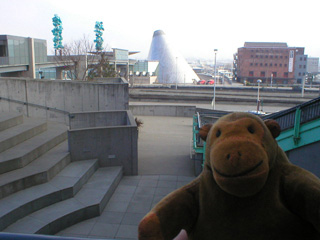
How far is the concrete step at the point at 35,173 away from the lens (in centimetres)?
700

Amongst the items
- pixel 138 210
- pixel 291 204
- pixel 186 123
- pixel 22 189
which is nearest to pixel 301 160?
pixel 138 210

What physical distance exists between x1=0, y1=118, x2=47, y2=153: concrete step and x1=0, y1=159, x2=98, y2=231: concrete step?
174cm

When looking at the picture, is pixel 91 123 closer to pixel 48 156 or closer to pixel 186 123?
pixel 48 156

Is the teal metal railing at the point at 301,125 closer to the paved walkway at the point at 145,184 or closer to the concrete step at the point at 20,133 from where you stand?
the paved walkway at the point at 145,184

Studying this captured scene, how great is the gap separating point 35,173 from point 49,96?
628cm

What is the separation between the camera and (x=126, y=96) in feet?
44.9

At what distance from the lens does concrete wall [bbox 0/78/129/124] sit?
511 inches

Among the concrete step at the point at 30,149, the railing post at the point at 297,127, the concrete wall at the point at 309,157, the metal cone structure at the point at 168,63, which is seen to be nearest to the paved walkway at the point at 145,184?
the concrete step at the point at 30,149

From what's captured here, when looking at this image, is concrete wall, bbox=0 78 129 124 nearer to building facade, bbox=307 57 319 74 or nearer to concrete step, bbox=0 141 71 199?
concrete step, bbox=0 141 71 199

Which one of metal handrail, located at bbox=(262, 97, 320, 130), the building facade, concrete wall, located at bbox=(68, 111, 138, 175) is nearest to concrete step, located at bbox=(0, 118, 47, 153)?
concrete wall, located at bbox=(68, 111, 138, 175)

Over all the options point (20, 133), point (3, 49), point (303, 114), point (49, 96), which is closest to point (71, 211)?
point (20, 133)

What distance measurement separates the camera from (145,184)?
9.46 meters

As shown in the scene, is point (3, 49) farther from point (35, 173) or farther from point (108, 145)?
point (35, 173)

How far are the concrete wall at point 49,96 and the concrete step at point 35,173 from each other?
4.26 metres
